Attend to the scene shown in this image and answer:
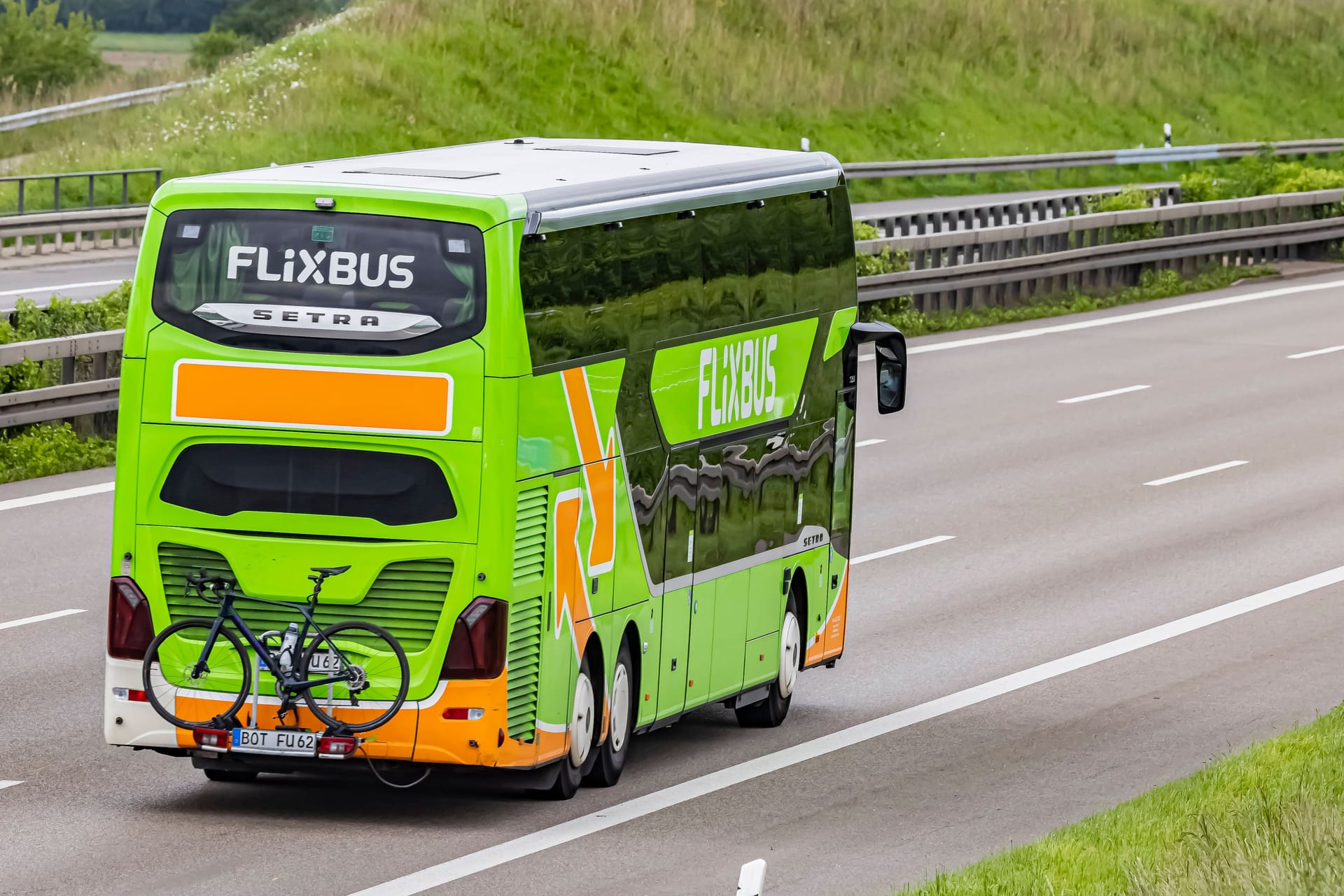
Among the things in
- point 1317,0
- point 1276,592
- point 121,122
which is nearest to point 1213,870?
point 1276,592

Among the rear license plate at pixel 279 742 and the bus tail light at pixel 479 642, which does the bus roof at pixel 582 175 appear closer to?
Answer: the bus tail light at pixel 479 642

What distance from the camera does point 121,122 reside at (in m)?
49.3

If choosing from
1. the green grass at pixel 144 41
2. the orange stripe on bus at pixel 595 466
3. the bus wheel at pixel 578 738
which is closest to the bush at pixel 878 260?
the orange stripe on bus at pixel 595 466

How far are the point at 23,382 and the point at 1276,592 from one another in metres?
10.5

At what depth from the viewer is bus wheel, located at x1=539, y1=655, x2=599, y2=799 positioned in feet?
38.7

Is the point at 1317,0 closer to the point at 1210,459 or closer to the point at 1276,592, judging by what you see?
the point at 1210,459

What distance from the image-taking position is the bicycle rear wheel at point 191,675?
1127 centimetres

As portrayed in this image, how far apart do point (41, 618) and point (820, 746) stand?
5.41m

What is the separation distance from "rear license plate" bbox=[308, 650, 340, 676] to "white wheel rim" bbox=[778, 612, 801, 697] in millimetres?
3768

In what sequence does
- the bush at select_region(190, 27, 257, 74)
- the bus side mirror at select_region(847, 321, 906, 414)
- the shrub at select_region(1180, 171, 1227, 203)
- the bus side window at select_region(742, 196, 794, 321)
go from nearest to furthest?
the bus side window at select_region(742, 196, 794, 321) → the bus side mirror at select_region(847, 321, 906, 414) → the shrub at select_region(1180, 171, 1227, 203) → the bush at select_region(190, 27, 257, 74)

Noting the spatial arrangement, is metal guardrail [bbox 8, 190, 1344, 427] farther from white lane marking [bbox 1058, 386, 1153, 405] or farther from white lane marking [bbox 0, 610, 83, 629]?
white lane marking [bbox 0, 610, 83, 629]

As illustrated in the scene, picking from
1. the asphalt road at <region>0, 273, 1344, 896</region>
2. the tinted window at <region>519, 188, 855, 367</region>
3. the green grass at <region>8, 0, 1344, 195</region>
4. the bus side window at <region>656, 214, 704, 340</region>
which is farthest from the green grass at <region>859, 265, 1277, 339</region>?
the bus side window at <region>656, 214, 704, 340</region>

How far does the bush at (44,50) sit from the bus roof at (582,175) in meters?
58.1

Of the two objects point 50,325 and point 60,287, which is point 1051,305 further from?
point 50,325
